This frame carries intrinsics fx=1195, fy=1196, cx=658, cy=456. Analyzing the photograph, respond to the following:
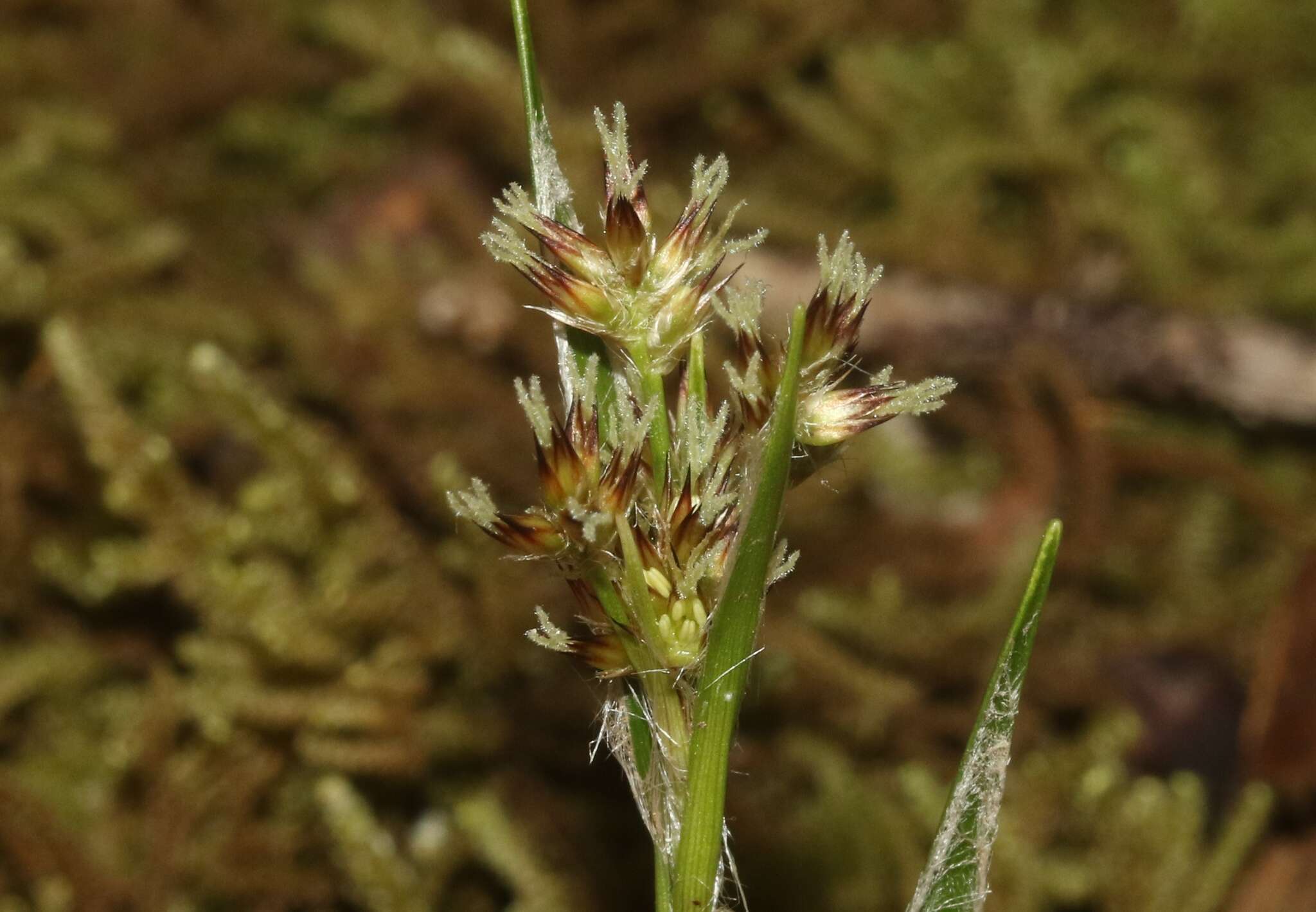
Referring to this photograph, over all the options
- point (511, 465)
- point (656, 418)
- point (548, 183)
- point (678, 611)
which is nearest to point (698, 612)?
point (678, 611)

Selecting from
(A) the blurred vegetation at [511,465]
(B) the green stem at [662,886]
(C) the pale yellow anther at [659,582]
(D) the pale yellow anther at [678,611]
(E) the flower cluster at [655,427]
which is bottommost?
(B) the green stem at [662,886]

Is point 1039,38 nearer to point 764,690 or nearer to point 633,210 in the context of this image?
point 764,690

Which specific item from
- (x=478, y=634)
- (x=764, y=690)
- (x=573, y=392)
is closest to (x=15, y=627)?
(x=478, y=634)

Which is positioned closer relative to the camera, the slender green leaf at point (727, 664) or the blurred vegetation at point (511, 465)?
the slender green leaf at point (727, 664)

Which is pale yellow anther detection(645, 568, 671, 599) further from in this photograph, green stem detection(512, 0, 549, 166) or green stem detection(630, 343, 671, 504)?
green stem detection(512, 0, 549, 166)

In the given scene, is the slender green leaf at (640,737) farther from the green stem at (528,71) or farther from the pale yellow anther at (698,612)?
the green stem at (528,71)

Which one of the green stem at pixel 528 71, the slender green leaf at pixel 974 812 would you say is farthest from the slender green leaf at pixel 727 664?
the green stem at pixel 528 71
